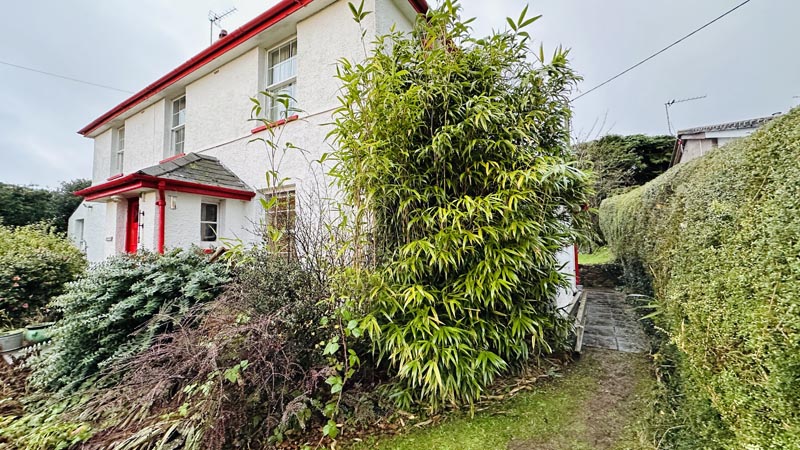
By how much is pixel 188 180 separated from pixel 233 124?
76.9 inches

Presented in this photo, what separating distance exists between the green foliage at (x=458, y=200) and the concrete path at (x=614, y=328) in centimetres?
143

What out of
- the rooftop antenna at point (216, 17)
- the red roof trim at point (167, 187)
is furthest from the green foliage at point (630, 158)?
the rooftop antenna at point (216, 17)

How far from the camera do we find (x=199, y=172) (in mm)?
7262

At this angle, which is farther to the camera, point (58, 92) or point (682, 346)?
point (58, 92)

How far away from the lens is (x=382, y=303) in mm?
3207

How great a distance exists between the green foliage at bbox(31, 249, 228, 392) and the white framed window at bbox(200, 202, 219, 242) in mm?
2928

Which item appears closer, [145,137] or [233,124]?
[233,124]

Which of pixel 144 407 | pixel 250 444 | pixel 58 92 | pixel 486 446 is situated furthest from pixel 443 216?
pixel 58 92

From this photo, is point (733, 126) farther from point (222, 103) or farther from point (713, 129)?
point (222, 103)

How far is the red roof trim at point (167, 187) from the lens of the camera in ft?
21.2

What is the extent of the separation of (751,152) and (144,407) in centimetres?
533

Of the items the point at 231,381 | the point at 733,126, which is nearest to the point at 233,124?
the point at 231,381

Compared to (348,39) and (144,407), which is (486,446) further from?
(348,39)

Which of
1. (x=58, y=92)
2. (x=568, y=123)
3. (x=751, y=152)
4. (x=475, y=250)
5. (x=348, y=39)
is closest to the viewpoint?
(x=751, y=152)
